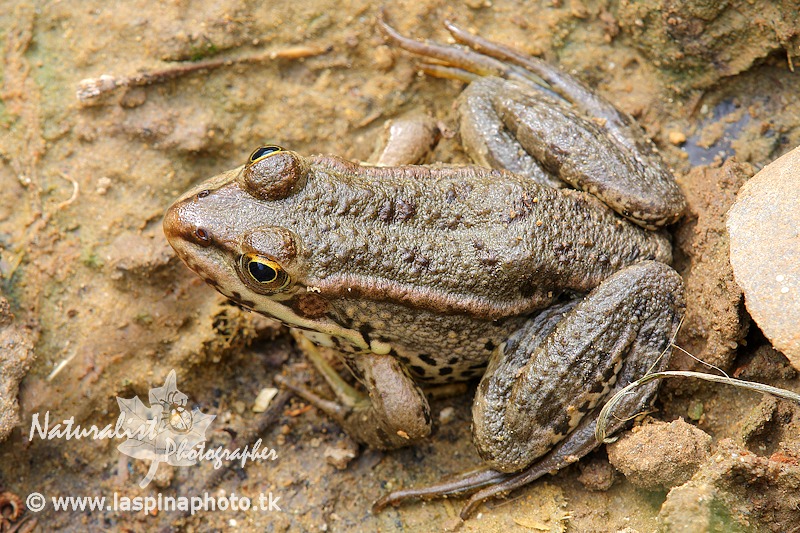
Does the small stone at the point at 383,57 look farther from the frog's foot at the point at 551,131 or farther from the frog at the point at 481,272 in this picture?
the frog at the point at 481,272

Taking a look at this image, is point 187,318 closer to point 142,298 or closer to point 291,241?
point 142,298

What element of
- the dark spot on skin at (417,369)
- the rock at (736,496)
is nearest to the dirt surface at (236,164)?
the dark spot on skin at (417,369)

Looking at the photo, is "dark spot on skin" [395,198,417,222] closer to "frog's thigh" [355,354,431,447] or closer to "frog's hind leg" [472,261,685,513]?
"frog's thigh" [355,354,431,447]

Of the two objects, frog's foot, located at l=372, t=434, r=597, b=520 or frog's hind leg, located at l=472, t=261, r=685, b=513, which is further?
frog's foot, located at l=372, t=434, r=597, b=520

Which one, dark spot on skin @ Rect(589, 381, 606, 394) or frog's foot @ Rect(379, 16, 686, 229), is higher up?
frog's foot @ Rect(379, 16, 686, 229)

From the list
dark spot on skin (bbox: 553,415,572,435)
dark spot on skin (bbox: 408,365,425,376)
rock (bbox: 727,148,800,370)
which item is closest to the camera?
rock (bbox: 727,148,800,370)

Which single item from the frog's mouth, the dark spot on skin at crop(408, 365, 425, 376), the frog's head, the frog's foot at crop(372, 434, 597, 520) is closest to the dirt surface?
the frog's foot at crop(372, 434, 597, 520)

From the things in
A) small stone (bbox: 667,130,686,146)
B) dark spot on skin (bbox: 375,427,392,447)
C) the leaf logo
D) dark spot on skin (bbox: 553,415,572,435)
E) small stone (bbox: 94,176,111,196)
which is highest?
small stone (bbox: 667,130,686,146)

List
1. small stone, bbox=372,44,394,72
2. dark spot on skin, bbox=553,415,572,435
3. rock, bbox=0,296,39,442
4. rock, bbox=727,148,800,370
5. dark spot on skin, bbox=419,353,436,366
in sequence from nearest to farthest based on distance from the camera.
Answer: rock, bbox=727,148,800,370
dark spot on skin, bbox=553,415,572,435
rock, bbox=0,296,39,442
dark spot on skin, bbox=419,353,436,366
small stone, bbox=372,44,394,72

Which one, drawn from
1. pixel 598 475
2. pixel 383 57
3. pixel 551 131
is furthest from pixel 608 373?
pixel 383 57
